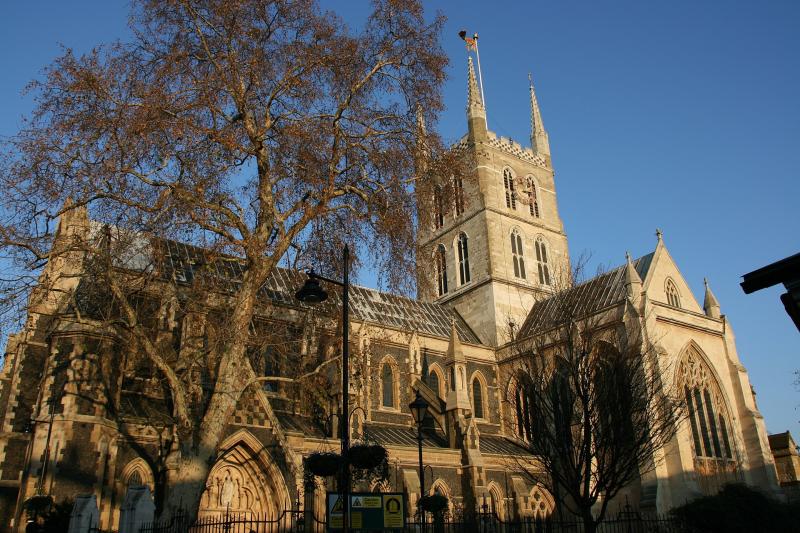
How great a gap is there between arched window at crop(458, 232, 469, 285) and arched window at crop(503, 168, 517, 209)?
3479 mm

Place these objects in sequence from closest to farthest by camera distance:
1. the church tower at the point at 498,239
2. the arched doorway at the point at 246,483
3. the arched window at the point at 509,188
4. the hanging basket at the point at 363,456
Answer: the hanging basket at the point at 363,456 < the arched doorway at the point at 246,483 < the church tower at the point at 498,239 < the arched window at the point at 509,188

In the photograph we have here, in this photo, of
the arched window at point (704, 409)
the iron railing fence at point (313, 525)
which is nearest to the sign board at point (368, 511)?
the iron railing fence at point (313, 525)

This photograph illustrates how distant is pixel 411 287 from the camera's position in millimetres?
17391

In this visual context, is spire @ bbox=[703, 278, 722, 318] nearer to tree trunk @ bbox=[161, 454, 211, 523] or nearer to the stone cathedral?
the stone cathedral

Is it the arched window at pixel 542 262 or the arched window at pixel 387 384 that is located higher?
the arched window at pixel 542 262

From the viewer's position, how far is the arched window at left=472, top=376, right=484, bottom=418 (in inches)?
1279

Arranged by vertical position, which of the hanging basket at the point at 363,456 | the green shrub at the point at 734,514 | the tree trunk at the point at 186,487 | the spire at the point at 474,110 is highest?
the spire at the point at 474,110

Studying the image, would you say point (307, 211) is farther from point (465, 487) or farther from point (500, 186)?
point (500, 186)

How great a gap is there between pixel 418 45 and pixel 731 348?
2208 cm

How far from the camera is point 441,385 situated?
105ft

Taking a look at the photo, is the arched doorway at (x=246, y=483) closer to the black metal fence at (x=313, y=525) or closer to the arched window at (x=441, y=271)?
the black metal fence at (x=313, y=525)

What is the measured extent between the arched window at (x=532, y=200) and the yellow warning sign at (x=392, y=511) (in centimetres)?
3074

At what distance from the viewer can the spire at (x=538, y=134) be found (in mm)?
45306

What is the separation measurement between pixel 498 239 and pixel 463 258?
264cm
